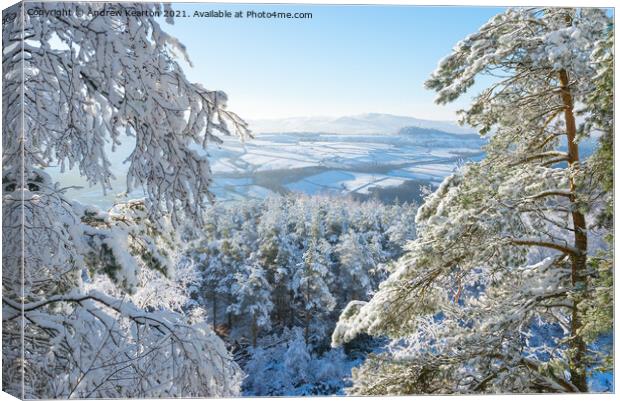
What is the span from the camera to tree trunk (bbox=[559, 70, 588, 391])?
4523 mm

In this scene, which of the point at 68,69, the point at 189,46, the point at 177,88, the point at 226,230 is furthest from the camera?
the point at 226,230

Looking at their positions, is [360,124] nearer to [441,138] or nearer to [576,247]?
[441,138]

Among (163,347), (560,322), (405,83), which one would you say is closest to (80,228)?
(163,347)

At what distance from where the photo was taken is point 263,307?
4863 mm

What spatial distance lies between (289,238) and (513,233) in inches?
71.2

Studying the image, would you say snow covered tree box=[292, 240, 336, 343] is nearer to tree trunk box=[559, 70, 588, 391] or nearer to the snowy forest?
the snowy forest

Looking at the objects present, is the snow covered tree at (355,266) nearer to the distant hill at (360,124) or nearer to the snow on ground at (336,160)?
the snow on ground at (336,160)

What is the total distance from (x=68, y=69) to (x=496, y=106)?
333cm

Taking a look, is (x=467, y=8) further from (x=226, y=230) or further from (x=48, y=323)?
(x=48, y=323)

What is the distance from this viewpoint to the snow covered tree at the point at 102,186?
3320mm

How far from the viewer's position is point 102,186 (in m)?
3.39

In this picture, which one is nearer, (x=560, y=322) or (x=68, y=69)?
(x=68, y=69)

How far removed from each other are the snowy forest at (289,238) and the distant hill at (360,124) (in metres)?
0.09

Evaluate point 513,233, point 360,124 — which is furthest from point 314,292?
point 513,233
